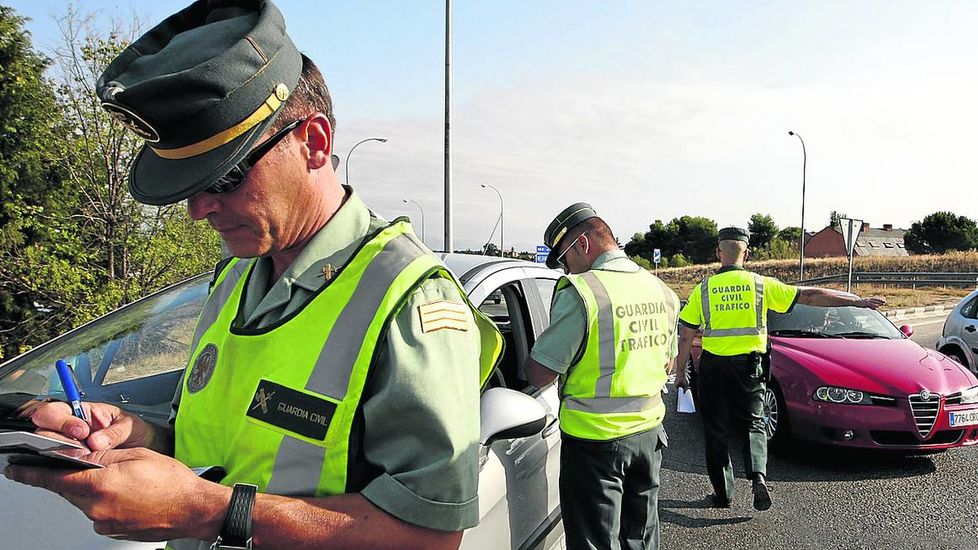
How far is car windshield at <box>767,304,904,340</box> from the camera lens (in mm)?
6629

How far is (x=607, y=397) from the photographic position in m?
2.90

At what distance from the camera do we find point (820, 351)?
6156 millimetres

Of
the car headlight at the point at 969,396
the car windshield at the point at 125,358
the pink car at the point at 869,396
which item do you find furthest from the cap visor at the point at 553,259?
the car headlight at the point at 969,396

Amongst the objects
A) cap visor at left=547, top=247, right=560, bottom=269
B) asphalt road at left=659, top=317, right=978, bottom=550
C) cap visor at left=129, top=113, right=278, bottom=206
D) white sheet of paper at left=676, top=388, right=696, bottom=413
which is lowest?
asphalt road at left=659, top=317, right=978, bottom=550

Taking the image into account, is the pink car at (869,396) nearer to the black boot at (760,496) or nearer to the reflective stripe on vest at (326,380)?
the black boot at (760,496)

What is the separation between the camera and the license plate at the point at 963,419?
5540 millimetres

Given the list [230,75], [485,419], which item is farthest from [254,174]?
[485,419]

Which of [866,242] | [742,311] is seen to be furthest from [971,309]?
[866,242]

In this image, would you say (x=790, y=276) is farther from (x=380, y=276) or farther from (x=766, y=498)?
(x=380, y=276)

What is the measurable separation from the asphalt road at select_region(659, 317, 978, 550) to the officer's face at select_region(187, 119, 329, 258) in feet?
A: 12.3

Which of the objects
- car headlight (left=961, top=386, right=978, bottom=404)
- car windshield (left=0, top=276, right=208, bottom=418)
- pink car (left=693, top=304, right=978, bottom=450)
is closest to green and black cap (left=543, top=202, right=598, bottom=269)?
car windshield (left=0, top=276, right=208, bottom=418)

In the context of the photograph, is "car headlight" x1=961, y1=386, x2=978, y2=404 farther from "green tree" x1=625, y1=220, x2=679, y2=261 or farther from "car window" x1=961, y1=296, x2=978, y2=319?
"green tree" x1=625, y1=220, x2=679, y2=261

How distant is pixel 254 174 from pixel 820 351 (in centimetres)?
609

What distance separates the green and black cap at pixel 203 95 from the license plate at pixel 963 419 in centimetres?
617
